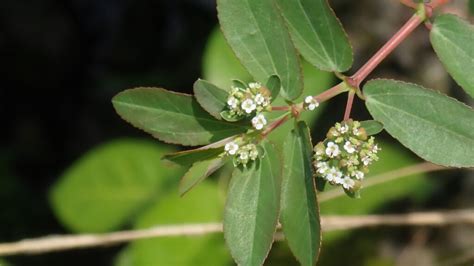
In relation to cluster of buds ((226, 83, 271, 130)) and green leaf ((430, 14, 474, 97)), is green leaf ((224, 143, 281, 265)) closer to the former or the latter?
cluster of buds ((226, 83, 271, 130))

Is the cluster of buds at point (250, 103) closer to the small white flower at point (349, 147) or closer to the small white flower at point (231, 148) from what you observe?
the small white flower at point (231, 148)

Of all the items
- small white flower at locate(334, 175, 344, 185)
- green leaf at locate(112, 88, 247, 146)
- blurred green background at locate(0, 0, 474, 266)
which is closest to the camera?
small white flower at locate(334, 175, 344, 185)

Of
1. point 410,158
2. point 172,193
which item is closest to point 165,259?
point 172,193

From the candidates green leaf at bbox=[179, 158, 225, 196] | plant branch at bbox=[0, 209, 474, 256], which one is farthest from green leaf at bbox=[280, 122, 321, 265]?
plant branch at bbox=[0, 209, 474, 256]

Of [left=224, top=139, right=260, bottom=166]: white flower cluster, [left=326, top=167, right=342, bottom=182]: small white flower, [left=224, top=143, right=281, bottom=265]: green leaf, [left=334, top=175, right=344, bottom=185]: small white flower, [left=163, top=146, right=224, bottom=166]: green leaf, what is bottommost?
[left=224, top=143, right=281, bottom=265]: green leaf

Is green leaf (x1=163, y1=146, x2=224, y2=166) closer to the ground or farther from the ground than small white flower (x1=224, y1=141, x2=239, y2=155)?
farther from the ground

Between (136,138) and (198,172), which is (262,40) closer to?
(198,172)
